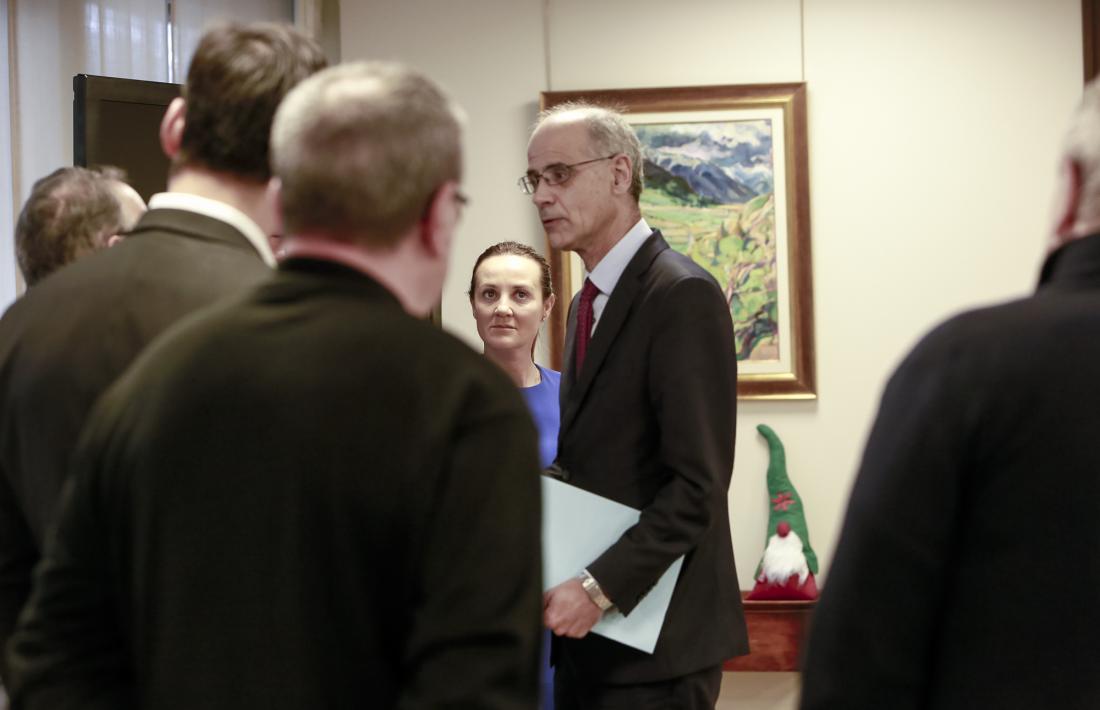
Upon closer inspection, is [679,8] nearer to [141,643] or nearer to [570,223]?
[570,223]

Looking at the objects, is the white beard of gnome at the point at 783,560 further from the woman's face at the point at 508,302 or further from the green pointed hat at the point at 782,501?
the woman's face at the point at 508,302

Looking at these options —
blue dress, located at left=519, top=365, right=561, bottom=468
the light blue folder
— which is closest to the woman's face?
blue dress, located at left=519, top=365, right=561, bottom=468

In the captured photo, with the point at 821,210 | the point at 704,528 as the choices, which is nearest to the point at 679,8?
the point at 821,210

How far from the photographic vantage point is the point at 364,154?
1.01 metres

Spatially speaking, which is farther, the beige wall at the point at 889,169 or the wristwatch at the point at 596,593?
the beige wall at the point at 889,169

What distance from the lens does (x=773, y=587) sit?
4.16 metres

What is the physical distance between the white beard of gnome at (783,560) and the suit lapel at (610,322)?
2171 millimetres

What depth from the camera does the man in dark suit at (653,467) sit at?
2057mm

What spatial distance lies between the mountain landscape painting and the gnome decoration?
1.30 ft

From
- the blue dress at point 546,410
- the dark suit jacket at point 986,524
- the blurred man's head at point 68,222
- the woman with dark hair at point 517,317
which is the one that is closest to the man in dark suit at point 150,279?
the blurred man's head at point 68,222

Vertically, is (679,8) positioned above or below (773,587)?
above

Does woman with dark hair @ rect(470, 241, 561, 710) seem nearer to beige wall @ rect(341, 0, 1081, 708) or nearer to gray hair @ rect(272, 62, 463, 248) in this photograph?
beige wall @ rect(341, 0, 1081, 708)

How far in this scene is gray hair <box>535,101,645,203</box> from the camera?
232cm

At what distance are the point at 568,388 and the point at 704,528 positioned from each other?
365 mm
